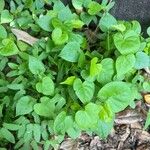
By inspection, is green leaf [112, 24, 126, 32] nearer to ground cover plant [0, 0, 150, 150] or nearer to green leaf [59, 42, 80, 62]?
ground cover plant [0, 0, 150, 150]

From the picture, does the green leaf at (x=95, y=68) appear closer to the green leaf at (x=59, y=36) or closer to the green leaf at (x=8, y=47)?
the green leaf at (x=59, y=36)

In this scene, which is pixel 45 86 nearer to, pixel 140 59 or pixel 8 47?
pixel 8 47

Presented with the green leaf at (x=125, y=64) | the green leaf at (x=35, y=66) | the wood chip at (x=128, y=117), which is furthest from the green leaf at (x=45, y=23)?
the wood chip at (x=128, y=117)

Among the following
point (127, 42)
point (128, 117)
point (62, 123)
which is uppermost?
point (127, 42)

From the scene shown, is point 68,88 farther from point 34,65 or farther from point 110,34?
point 110,34

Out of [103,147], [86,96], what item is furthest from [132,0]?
[103,147]

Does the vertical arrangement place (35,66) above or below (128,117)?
above

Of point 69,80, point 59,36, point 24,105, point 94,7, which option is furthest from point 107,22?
point 24,105
